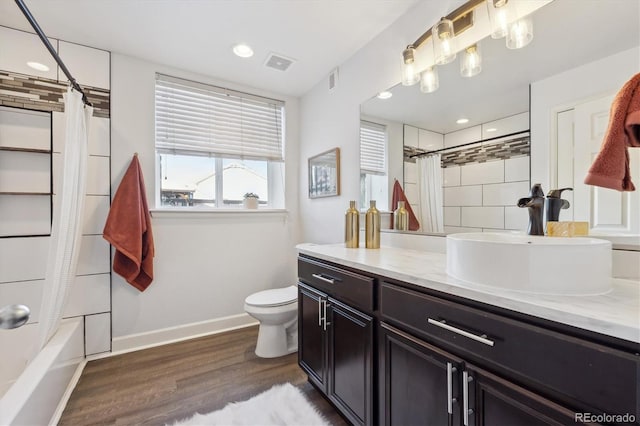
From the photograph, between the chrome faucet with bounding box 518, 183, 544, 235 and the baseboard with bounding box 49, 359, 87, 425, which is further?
the baseboard with bounding box 49, 359, 87, 425

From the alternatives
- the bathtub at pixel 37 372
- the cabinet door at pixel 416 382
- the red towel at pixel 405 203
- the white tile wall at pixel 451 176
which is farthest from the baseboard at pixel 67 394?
the white tile wall at pixel 451 176

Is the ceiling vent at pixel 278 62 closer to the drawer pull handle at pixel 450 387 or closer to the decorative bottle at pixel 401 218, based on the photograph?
the decorative bottle at pixel 401 218

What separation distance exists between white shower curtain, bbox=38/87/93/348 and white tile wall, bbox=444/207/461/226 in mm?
2174

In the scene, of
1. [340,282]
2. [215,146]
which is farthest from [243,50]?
[340,282]

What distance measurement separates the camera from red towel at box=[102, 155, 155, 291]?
1.99 m

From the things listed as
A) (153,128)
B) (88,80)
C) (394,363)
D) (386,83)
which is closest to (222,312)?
(153,128)

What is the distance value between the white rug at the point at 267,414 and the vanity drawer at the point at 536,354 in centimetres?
89

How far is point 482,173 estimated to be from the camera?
4.58 feet

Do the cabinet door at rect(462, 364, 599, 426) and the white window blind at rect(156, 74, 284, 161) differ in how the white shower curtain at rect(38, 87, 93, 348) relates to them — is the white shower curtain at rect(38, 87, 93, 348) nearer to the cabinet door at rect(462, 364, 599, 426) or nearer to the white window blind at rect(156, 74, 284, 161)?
the white window blind at rect(156, 74, 284, 161)

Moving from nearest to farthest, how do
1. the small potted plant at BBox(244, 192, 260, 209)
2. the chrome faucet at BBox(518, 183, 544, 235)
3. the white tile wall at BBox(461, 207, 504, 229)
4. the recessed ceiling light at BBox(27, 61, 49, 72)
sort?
the chrome faucet at BBox(518, 183, 544, 235), the white tile wall at BBox(461, 207, 504, 229), the recessed ceiling light at BBox(27, 61, 49, 72), the small potted plant at BBox(244, 192, 260, 209)

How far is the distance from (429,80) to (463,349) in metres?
1.45

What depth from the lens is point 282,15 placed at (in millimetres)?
1741

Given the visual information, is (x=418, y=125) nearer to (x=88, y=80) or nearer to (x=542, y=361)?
(x=542, y=361)

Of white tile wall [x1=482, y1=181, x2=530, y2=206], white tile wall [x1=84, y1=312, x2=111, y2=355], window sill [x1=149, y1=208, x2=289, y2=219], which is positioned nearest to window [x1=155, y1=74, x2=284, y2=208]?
window sill [x1=149, y1=208, x2=289, y2=219]
